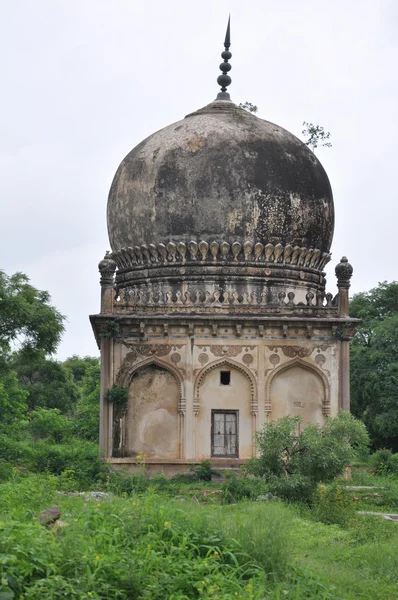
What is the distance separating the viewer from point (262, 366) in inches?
773

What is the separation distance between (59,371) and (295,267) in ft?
92.7

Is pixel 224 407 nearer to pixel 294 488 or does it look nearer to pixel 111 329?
pixel 111 329

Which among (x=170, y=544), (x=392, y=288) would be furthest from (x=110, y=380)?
(x=392, y=288)

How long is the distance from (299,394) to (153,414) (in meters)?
2.50

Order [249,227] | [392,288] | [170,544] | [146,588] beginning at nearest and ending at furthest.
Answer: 1. [146,588]
2. [170,544]
3. [249,227]
4. [392,288]

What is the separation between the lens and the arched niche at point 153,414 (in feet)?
63.7

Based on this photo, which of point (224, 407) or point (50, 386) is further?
point (50, 386)

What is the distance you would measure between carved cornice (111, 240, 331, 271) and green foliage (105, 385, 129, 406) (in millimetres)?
2597

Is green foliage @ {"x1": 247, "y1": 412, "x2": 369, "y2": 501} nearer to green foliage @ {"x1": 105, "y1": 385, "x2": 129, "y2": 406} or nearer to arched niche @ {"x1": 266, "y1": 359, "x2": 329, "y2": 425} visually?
arched niche @ {"x1": 266, "y1": 359, "x2": 329, "y2": 425}

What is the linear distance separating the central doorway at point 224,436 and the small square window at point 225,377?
20.5 inches

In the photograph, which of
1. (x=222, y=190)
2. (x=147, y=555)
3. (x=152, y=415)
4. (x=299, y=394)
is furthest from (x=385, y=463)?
(x=147, y=555)

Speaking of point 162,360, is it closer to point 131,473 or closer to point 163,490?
point 131,473

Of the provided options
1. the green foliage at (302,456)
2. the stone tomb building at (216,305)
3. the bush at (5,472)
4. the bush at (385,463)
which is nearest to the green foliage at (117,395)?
the stone tomb building at (216,305)

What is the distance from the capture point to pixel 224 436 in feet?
64.1
